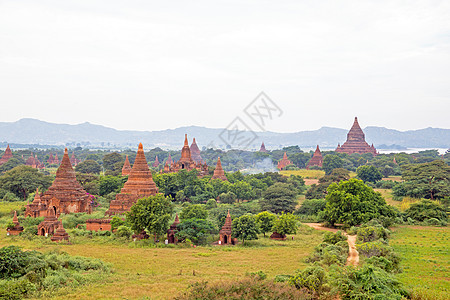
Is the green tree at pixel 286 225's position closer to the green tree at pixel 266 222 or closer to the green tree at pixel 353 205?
the green tree at pixel 266 222

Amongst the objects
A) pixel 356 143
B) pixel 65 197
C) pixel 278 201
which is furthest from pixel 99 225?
pixel 356 143

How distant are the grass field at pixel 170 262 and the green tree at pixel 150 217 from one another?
6.50ft

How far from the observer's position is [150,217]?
34.2 meters

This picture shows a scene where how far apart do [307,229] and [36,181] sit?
1347 inches

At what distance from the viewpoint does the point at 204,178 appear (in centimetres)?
6669

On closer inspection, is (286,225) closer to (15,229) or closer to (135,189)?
(135,189)

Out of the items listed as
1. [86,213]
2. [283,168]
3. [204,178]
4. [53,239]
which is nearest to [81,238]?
[53,239]

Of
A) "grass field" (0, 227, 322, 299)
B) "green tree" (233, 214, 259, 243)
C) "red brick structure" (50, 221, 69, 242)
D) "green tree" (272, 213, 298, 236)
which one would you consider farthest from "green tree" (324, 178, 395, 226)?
"red brick structure" (50, 221, 69, 242)

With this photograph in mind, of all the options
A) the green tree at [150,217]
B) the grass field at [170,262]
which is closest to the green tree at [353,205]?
the grass field at [170,262]

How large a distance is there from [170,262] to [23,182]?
3521 cm

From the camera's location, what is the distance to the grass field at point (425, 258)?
848 inches

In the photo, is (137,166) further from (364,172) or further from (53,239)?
(364,172)

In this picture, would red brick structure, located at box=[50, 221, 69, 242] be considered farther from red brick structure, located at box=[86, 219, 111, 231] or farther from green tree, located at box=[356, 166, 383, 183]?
green tree, located at box=[356, 166, 383, 183]

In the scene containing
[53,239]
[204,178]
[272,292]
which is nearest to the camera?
[272,292]
